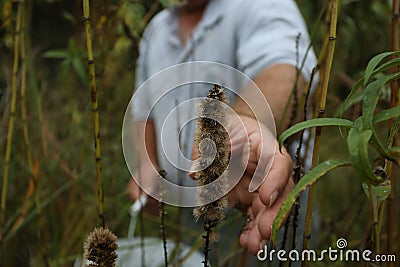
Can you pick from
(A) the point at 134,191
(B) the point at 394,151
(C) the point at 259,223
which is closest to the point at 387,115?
(B) the point at 394,151

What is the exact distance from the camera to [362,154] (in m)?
0.33

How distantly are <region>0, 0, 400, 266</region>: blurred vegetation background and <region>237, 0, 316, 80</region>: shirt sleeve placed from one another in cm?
7

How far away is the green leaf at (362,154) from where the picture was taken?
0.33 meters

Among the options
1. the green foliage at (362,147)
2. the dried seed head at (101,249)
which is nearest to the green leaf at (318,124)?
the green foliage at (362,147)

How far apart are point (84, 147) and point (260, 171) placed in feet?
1.78

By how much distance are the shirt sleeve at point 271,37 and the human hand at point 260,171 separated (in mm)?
354

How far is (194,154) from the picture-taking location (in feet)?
1.34

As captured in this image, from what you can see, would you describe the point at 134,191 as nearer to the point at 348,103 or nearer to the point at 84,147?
the point at 84,147

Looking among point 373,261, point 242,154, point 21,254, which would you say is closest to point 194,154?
point 242,154

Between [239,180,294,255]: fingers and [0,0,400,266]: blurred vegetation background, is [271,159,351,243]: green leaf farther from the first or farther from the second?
[0,0,400,266]: blurred vegetation background

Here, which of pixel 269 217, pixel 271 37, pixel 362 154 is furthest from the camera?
pixel 271 37

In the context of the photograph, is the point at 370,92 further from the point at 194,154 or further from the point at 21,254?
the point at 21,254

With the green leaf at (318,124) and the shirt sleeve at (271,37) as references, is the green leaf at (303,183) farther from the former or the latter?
the shirt sleeve at (271,37)

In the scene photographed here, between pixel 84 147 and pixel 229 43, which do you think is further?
pixel 229 43
